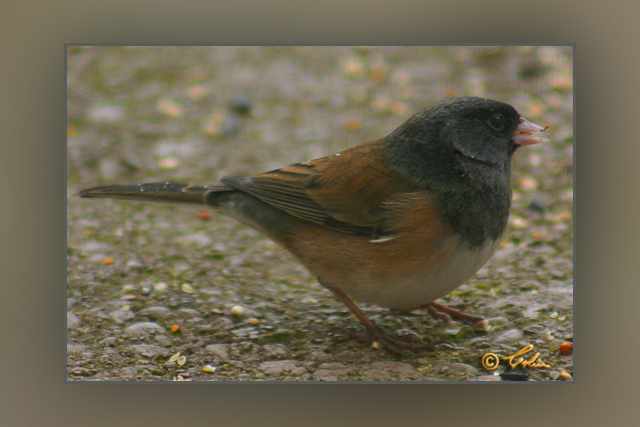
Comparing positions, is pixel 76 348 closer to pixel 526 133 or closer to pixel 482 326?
pixel 482 326

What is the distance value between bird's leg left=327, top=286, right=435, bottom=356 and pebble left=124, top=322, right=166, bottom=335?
3.04 feet

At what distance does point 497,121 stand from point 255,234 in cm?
181

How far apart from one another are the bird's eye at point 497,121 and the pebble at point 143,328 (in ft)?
6.46

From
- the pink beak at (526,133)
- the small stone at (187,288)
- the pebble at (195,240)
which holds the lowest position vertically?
the small stone at (187,288)

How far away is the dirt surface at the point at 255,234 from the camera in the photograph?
3824 millimetres

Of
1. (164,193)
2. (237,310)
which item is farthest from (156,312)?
(164,193)

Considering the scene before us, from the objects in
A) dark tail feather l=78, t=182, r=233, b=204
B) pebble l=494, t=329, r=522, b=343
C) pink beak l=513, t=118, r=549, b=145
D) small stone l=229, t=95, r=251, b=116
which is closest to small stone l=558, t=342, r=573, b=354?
pebble l=494, t=329, r=522, b=343

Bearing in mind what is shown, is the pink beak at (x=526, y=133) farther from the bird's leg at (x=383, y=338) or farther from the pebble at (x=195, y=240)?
the pebble at (x=195, y=240)

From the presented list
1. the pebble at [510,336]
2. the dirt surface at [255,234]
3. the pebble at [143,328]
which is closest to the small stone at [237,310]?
the dirt surface at [255,234]

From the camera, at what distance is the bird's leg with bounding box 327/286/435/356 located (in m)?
3.79

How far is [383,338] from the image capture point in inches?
151
